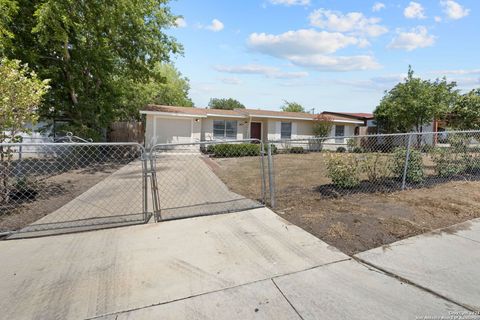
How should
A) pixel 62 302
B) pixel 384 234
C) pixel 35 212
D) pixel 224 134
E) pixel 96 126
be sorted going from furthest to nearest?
pixel 224 134
pixel 96 126
pixel 35 212
pixel 384 234
pixel 62 302

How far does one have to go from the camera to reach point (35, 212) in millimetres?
5012

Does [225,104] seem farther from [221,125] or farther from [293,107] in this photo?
[221,125]

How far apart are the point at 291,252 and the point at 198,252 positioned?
3.83 feet

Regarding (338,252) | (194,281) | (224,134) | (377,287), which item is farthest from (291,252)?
(224,134)

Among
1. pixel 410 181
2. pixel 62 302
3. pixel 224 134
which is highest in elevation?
pixel 224 134

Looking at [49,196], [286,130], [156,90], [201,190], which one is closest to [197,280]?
[201,190]

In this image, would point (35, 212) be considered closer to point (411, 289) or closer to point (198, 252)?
point (198, 252)

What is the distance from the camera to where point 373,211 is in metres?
4.80

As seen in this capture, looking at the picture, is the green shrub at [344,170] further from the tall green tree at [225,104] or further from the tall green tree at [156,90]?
the tall green tree at [225,104]

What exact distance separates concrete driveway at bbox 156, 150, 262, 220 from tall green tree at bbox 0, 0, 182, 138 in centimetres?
671

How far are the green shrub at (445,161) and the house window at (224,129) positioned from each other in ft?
42.9

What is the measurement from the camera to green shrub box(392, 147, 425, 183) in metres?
6.50

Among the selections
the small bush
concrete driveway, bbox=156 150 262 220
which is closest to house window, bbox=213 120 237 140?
the small bush

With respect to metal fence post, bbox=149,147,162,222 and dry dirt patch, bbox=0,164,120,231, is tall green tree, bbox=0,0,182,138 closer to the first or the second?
dry dirt patch, bbox=0,164,120,231
